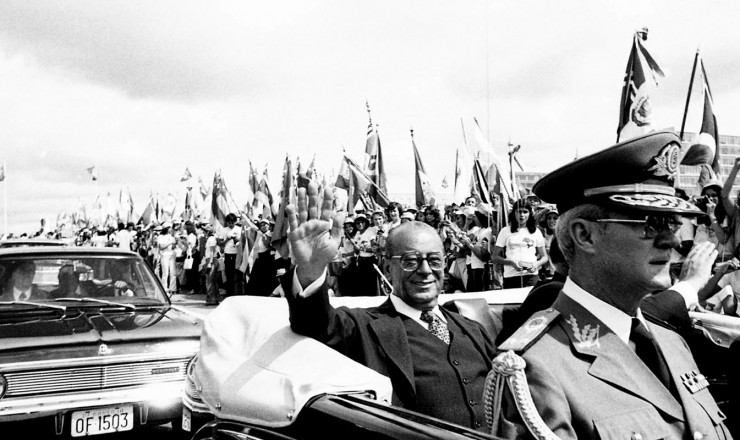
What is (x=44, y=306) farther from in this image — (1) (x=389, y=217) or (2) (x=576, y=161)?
(1) (x=389, y=217)

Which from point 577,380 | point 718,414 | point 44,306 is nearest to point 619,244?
point 577,380

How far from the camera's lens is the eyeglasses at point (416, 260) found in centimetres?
352

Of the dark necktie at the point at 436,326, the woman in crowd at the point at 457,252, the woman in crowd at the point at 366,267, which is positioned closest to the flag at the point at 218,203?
the woman in crowd at the point at 366,267

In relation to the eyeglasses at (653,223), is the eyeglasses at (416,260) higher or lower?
lower

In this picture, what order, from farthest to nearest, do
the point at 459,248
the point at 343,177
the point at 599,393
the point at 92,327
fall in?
1. the point at 343,177
2. the point at 459,248
3. the point at 92,327
4. the point at 599,393

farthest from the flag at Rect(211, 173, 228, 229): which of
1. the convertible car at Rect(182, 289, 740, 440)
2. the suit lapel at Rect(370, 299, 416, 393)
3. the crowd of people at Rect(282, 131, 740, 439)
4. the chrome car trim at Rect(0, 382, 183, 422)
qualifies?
the crowd of people at Rect(282, 131, 740, 439)

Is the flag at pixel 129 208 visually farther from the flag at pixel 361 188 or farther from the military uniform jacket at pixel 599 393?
the military uniform jacket at pixel 599 393

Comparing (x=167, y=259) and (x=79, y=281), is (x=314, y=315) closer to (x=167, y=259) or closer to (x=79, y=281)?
(x=79, y=281)

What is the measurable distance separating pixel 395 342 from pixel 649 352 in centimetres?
140

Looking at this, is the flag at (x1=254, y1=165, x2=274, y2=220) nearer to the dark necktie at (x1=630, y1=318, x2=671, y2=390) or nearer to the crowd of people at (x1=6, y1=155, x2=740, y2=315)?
the crowd of people at (x1=6, y1=155, x2=740, y2=315)

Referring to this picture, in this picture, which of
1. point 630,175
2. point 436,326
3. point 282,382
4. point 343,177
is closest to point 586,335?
point 630,175

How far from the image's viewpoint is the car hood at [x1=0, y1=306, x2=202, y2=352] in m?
4.76

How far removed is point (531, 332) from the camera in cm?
184

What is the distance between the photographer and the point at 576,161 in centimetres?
193
